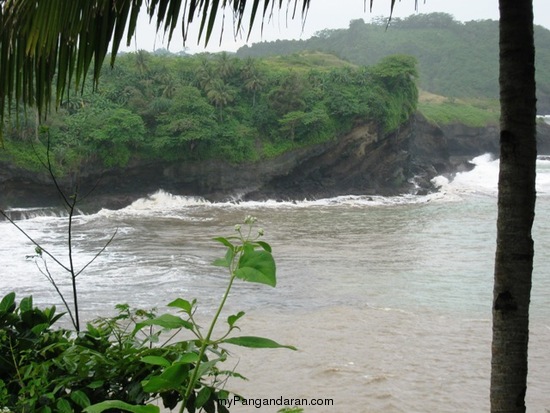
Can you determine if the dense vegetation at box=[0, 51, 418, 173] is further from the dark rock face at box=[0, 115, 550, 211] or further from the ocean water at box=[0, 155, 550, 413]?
the ocean water at box=[0, 155, 550, 413]

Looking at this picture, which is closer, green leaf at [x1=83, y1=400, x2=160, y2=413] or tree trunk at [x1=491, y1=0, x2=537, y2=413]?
green leaf at [x1=83, y1=400, x2=160, y2=413]

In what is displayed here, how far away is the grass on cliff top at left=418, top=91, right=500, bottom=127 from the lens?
36.7m

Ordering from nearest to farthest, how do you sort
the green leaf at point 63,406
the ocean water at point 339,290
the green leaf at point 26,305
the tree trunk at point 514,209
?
the green leaf at point 63,406
the tree trunk at point 514,209
the green leaf at point 26,305
the ocean water at point 339,290

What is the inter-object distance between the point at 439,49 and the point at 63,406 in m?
61.8

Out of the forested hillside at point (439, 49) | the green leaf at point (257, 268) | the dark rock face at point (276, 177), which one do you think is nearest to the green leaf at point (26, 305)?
the green leaf at point (257, 268)

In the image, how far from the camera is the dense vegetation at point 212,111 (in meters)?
22.0

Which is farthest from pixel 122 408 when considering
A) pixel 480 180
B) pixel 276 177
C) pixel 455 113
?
pixel 455 113

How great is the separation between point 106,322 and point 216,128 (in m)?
22.3

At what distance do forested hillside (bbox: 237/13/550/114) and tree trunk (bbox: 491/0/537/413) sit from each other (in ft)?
165

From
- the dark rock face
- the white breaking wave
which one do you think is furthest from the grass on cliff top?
the dark rock face

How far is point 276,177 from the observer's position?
2442cm

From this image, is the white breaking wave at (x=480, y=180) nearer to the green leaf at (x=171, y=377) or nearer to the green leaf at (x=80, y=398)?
the green leaf at (x=80, y=398)

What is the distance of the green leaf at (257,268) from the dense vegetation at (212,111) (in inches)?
779

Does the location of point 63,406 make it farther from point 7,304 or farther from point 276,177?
point 276,177
